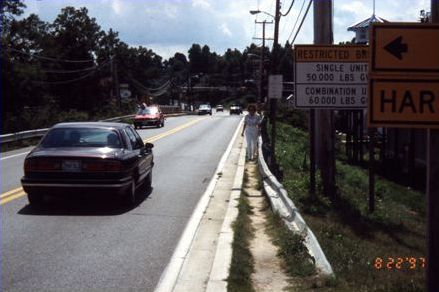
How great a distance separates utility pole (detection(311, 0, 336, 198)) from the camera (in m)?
11.7

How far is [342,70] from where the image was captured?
10.9m

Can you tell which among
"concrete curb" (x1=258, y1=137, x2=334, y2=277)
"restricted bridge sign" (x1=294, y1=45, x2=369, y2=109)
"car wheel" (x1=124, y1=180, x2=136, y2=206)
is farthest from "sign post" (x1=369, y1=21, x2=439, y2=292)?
"car wheel" (x1=124, y1=180, x2=136, y2=206)

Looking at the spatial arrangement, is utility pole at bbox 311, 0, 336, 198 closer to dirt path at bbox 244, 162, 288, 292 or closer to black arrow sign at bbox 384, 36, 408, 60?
dirt path at bbox 244, 162, 288, 292

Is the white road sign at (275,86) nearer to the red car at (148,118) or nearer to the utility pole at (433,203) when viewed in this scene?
the utility pole at (433,203)

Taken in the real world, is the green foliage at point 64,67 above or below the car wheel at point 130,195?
above

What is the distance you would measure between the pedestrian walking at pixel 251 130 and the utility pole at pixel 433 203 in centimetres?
1511

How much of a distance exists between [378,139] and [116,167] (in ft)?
75.8

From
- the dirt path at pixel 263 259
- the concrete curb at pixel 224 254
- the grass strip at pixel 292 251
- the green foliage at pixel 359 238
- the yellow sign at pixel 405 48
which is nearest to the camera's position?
the yellow sign at pixel 405 48

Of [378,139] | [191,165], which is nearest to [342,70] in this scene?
[191,165]

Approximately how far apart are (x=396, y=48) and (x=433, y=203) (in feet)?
3.18

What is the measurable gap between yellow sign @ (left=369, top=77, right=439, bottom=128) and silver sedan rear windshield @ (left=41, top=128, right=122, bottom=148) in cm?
727

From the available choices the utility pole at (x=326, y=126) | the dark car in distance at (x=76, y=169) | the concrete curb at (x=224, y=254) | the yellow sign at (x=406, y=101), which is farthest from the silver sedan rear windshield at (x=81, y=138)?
the yellow sign at (x=406, y=101)

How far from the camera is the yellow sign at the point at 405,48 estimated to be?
12.7 ft
